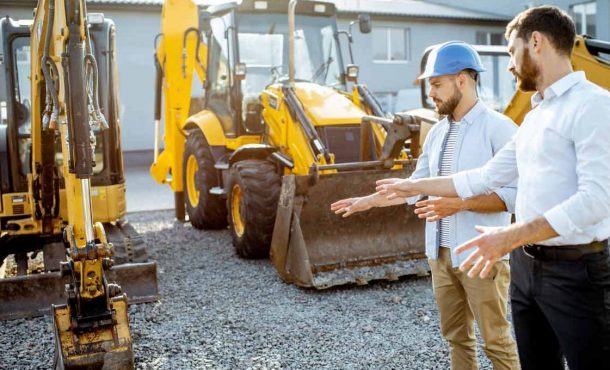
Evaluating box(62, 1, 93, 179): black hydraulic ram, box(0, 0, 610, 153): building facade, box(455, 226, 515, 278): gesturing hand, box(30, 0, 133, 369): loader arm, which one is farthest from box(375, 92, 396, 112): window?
box(455, 226, 515, 278): gesturing hand

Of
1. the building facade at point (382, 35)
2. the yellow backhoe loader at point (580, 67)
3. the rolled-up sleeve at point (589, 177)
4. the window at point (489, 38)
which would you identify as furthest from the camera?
the window at point (489, 38)

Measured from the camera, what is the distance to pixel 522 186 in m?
2.49

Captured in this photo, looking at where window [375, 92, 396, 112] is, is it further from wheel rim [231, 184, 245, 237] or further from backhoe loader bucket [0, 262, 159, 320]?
backhoe loader bucket [0, 262, 159, 320]

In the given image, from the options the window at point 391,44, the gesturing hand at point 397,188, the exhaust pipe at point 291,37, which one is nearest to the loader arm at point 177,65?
the exhaust pipe at point 291,37

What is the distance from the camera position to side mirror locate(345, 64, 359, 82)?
8062 millimetres

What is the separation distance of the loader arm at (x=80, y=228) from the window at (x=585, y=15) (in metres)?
21.9

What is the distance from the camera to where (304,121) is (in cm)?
691

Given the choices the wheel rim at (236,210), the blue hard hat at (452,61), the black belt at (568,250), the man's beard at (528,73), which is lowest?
the wheel rim at (236,210)

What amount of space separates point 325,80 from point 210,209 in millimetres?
2228

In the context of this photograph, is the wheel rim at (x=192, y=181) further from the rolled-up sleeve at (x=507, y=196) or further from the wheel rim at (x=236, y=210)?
the rolled-up sleeve at (x=507, y=196)

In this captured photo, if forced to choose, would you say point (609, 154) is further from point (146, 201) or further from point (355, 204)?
point (146, 201)

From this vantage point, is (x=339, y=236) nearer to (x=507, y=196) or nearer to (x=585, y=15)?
(x=507, y=196)

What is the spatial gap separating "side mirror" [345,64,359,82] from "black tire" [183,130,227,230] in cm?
198

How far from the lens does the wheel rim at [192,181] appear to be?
938 centimetres
